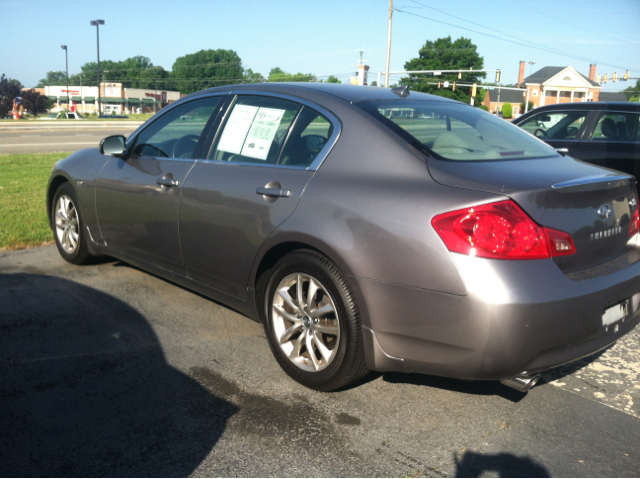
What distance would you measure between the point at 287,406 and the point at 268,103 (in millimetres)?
1898

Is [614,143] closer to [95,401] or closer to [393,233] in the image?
[393,233]

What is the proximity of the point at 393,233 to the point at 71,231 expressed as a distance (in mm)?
3898

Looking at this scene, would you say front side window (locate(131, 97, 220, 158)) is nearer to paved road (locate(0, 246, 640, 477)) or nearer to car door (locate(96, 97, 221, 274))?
car door (locate(96, 97, 221, 274))

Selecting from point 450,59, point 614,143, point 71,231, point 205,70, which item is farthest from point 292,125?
point 205,70

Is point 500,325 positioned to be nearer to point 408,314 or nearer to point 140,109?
point 408,314

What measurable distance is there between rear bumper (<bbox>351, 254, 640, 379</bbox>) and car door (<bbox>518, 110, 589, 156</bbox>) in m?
5.04

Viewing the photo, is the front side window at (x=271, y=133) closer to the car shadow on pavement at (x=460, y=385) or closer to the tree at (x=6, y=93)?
the car shadow on pavement at (x=460, y=385)

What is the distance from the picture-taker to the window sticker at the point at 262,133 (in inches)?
147

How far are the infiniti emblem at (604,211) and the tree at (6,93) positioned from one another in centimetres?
6552

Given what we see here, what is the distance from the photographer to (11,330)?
411 cm

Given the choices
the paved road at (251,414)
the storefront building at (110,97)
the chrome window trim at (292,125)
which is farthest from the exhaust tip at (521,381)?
the storefront building at (110,97)

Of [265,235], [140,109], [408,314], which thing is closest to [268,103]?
[265,235]

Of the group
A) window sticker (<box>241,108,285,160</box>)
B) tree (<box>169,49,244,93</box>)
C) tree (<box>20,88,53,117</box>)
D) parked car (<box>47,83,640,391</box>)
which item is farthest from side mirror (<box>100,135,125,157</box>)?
tree (<box>169,49,244,93</box>)

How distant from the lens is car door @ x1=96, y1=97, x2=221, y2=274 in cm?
422
